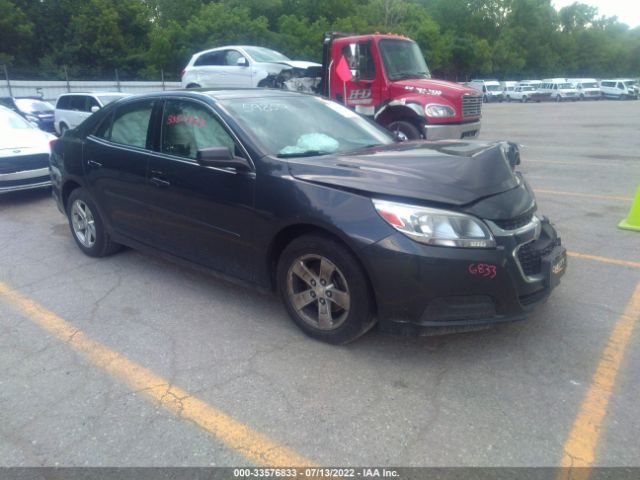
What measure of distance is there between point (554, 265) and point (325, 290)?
1425mm

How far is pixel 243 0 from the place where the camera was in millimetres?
41750

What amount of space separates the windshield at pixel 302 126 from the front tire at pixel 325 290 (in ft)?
2.57

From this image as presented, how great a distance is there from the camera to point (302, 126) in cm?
416

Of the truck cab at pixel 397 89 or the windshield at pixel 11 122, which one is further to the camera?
the truck cab at pixel 397 89

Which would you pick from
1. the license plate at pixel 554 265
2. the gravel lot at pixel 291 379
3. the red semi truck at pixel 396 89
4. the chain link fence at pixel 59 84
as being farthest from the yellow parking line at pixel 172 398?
the chain link fence at pixel 59 84

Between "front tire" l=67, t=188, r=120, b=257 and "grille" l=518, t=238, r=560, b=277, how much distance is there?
148 inches

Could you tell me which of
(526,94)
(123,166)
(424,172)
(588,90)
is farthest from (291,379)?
A: (588,90)

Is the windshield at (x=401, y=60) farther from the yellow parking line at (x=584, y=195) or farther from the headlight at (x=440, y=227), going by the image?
the headlight at (x=440, y=227)

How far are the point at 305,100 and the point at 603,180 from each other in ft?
20.3

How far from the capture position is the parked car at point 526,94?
1924 inches

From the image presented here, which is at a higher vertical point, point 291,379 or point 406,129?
point 406,129

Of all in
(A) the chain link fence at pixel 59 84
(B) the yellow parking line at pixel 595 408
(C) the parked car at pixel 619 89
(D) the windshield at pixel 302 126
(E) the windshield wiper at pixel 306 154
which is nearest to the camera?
(B) the yellow parking line at pixel 595 408

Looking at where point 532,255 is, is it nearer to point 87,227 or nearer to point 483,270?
point 483,270

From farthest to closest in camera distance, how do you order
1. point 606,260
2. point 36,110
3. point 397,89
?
point 36,110 < point 397,89 < point 606,260
